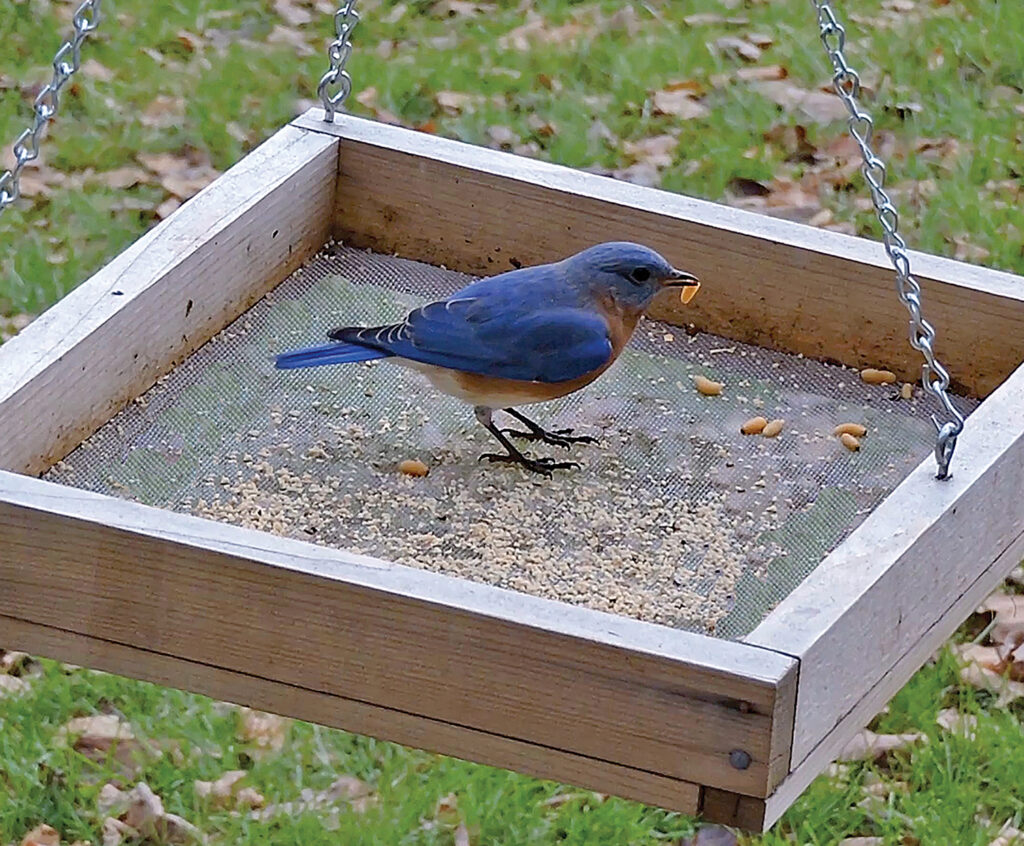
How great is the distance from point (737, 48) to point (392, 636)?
4125 mm

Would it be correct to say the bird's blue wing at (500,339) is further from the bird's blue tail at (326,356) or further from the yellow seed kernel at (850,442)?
the yellow seed kernel at (850,442)

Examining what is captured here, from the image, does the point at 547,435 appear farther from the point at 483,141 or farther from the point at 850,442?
the point at 483,141

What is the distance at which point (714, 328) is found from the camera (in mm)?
2990

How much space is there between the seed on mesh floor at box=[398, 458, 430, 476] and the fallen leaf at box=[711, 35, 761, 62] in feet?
11.4

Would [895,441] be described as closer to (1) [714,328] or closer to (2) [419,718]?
(1) [714,328]

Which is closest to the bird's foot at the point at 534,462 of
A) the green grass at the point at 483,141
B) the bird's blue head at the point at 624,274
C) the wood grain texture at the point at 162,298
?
the bird's blue head at the point at 624,274

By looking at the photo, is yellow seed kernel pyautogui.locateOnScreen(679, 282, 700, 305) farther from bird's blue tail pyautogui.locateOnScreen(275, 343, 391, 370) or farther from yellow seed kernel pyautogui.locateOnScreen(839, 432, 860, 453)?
bird's blue tail pyautogui.locateOnScreen(275, 343, 391, 370)

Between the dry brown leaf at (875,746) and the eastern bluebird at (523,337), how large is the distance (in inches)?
41.2

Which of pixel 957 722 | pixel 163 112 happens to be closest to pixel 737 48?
pixel 163 112

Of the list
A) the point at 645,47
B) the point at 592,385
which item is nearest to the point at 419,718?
the point at 592,385

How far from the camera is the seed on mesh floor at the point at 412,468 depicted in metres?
2.58

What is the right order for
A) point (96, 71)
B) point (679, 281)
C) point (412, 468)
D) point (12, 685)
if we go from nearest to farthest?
1. point (412, 468)
2. point (679, 281)
3. point (12, 685)
4. point (96, 71)

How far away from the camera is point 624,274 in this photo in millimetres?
2680

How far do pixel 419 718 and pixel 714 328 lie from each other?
3.67 ft
